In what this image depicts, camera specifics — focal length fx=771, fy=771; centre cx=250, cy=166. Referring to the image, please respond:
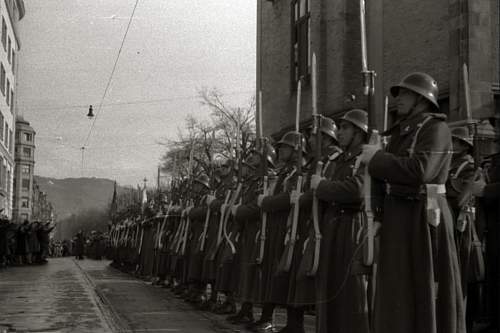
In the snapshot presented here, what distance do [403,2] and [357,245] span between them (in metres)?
11.1

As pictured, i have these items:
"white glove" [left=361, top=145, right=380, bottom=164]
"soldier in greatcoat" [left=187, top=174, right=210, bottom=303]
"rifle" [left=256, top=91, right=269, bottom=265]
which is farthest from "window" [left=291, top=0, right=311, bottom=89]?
"white glove" [left=361, top=145, right=380, bottom=164]

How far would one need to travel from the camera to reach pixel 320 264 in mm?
7008

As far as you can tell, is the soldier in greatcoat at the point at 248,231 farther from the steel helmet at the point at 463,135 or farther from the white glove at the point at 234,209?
the steel helmet at the point at 463,135

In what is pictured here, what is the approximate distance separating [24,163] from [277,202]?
3490 inches

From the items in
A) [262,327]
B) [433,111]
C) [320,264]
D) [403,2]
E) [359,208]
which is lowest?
[262,327]

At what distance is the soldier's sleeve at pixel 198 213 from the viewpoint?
12536 mm

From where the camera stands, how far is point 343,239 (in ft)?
22.5

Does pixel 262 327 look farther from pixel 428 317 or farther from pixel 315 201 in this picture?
pixel 428 317

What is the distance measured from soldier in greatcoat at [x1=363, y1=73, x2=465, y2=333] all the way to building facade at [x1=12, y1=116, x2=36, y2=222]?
8052cm

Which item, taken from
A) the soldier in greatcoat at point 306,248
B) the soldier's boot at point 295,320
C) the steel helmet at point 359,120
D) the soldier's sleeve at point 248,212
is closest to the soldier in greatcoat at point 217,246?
the soldier's sleeve at point 248,212

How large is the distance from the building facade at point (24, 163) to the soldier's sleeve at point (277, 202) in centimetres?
7713

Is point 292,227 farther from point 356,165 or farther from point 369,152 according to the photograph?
point 369,152

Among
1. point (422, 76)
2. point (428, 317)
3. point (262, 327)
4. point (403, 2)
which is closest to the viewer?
point (428, 317)

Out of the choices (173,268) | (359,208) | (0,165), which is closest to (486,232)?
(359,208)
